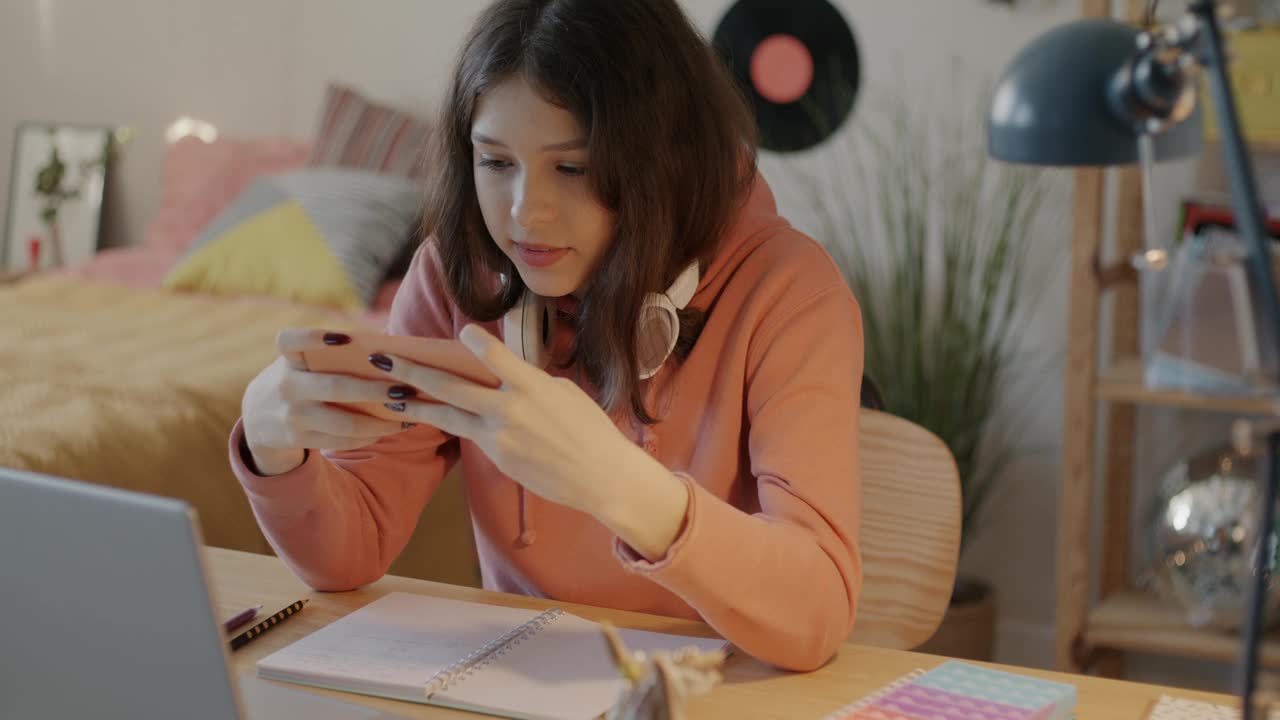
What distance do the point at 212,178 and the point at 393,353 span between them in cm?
283

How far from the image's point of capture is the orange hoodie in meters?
1.00

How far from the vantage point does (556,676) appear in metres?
0.98

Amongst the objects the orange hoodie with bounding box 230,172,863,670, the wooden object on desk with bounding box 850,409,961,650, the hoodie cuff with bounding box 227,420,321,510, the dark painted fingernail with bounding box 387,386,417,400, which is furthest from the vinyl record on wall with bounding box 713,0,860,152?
the dark painted fingernail with bounding box 387,386,417,400

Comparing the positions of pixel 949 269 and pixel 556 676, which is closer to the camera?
pixel 556 676

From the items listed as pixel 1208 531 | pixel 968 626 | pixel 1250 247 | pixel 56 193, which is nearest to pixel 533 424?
pixel 1250 247

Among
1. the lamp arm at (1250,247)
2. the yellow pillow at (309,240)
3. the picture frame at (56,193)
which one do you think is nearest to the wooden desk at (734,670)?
the lamp arm at (1250,247)

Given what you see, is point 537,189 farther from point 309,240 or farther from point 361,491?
point 309,240

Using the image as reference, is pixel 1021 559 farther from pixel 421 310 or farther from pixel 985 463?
pixel 421 310

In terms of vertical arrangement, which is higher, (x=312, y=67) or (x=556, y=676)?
(x=312, y=67)

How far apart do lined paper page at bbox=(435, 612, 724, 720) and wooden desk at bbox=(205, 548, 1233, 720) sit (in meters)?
0.03

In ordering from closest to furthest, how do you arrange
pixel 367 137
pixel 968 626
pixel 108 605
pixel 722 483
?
pixel 108 605 → pixel 722 483 → pixel 968 626 → pixel 367 137

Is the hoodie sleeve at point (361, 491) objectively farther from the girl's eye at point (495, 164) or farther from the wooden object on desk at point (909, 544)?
the wooden object on desk at point (909, 544)

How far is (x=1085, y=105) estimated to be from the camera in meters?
0.77

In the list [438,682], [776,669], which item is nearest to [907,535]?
[776,669]
